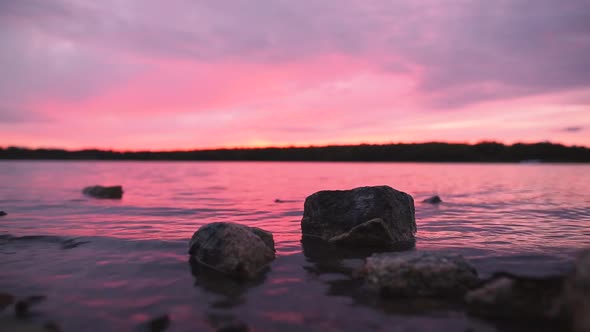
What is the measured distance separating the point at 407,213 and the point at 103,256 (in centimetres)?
719

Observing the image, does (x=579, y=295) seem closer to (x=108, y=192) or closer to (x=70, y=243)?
(x=70, y=243)

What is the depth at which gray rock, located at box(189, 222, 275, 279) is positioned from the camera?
633 centimetres

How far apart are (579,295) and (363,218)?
557cm

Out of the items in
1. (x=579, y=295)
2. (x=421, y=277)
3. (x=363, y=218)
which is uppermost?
(x=579, y=295)

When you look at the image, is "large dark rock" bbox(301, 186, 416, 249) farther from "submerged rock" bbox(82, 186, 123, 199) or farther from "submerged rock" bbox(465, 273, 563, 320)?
"submerged rock" bbox(82, 186, 123, 199)

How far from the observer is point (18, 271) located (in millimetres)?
6531

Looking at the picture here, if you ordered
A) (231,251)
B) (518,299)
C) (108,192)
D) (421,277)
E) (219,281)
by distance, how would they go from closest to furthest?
(518,299) < (421,277) < (219,281) < (231,251) < (108,192)

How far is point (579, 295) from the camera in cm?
363

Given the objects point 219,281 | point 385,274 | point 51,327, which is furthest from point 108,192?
point 385,274

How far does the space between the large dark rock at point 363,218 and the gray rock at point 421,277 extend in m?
2.93

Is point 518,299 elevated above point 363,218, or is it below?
below

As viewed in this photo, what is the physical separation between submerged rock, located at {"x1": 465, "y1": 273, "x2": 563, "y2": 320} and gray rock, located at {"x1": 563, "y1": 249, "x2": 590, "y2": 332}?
285mm

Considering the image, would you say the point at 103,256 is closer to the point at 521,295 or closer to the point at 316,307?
the point at 316,307

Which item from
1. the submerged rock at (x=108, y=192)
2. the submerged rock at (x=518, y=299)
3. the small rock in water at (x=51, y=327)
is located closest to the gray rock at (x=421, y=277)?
the submerged rock at (x=518, y=299)
